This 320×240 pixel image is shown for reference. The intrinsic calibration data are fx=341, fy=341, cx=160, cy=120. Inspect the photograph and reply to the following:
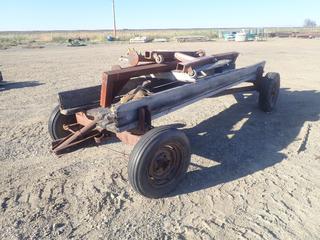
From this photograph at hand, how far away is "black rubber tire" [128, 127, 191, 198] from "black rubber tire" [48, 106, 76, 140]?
1.77 m

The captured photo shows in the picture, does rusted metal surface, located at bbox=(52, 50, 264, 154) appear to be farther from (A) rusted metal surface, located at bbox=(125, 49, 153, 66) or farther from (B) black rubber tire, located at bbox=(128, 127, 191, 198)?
(B) black rubber tire, located at bbox=(128, 127, 191, 198)

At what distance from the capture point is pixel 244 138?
17.9ft

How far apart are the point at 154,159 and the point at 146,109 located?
618 millimetres

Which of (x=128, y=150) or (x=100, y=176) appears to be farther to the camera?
(x=128, y=150)

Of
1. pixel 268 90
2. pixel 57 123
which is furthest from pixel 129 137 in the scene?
pixel 268 90

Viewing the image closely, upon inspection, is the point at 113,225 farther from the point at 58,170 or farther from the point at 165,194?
the point at 58,170

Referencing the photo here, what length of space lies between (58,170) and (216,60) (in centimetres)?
315

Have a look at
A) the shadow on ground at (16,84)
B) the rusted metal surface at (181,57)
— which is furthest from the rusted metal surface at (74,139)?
the shadow on ground at (16,84)

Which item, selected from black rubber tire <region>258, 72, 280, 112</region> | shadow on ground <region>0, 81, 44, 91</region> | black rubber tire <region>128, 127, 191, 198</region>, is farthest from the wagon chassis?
shadow on ground <region>0, 81, 44, 91</region>

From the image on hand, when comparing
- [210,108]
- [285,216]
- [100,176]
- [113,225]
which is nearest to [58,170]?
[100,176]

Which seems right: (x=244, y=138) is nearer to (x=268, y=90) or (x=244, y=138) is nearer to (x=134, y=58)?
(x=268, y=90)

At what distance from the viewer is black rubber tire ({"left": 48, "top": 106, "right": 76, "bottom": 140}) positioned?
477 cm

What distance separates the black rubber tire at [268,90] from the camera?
647 cm

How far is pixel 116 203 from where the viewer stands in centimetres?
366
